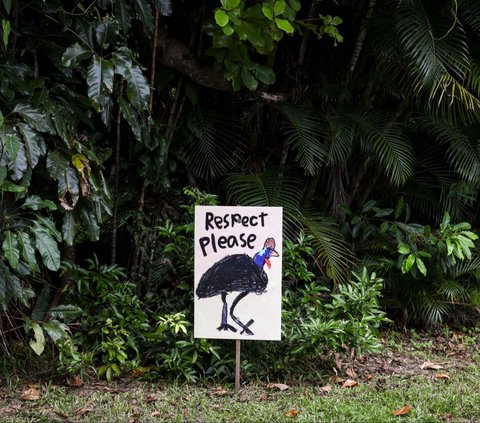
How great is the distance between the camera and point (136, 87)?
3.82m

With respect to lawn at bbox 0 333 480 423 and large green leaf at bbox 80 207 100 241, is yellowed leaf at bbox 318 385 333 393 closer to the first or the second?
lawn at bbox 0 333 480 423

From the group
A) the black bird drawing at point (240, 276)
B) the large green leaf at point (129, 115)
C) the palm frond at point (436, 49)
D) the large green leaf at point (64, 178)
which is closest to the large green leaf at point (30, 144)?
the large green leaf at point (64, 178)

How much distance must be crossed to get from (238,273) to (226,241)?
0.20 metres

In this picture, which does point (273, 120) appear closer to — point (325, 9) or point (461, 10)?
point (325, 9)

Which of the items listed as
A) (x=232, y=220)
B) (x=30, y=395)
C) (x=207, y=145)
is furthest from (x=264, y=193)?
(x=30, y=395)

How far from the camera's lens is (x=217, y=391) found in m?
4.04

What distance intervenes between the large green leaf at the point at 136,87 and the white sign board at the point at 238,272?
26.8 inches

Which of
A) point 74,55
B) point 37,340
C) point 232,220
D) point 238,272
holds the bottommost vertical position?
point 37,340

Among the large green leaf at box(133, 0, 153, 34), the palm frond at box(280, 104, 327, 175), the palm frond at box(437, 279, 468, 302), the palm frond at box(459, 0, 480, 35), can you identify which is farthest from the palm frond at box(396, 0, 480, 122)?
the large green leaf at box(133, 0, 153, 34)

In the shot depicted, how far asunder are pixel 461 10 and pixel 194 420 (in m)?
3.23

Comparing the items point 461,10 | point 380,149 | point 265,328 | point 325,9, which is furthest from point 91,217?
point 461,10

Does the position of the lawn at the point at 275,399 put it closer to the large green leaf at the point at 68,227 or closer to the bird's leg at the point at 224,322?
the bird's leg at the point at 224,322

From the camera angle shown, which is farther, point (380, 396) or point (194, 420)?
point (380, 396)

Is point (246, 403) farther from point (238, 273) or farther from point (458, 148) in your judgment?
point (458, 148)
